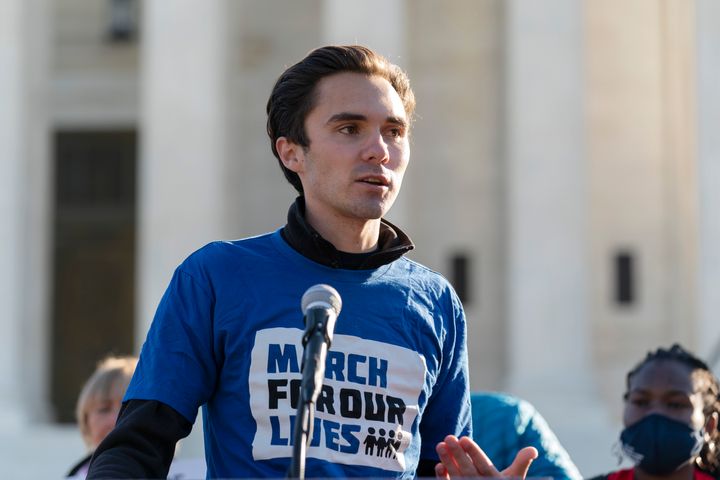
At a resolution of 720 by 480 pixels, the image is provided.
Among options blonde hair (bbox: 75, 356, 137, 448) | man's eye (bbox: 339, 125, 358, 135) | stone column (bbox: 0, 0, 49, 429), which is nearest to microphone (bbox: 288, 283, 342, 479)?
man's eye (bbox: 339, 125, 358, 135)

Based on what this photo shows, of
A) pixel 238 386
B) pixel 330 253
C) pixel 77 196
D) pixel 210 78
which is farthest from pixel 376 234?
pixel 77 196

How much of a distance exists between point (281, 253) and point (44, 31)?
27870 millimetres

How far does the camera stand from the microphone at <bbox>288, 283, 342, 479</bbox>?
13.0 feet

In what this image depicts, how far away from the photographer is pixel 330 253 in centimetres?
495

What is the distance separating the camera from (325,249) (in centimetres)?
495

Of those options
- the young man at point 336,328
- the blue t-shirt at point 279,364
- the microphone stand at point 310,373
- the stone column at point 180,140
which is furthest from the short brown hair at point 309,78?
the stone column at point 180,140

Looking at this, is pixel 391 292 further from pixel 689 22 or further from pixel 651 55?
pixel 651 55

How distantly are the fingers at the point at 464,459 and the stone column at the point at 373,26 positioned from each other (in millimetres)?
24359

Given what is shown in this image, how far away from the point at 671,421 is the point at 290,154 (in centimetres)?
336

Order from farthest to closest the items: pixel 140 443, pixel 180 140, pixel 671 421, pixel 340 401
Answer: pixel 180 140, pixel 671 421, pixel 340 401, pixel 140 443

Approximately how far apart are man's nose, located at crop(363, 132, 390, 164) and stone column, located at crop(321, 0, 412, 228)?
2416 centimetres

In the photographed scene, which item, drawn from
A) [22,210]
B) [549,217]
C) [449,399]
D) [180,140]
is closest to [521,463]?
[449,399]

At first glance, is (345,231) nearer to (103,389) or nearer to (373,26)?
(103,389)

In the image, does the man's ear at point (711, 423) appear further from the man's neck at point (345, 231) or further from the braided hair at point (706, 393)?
the man's neck at point (345, 231)
